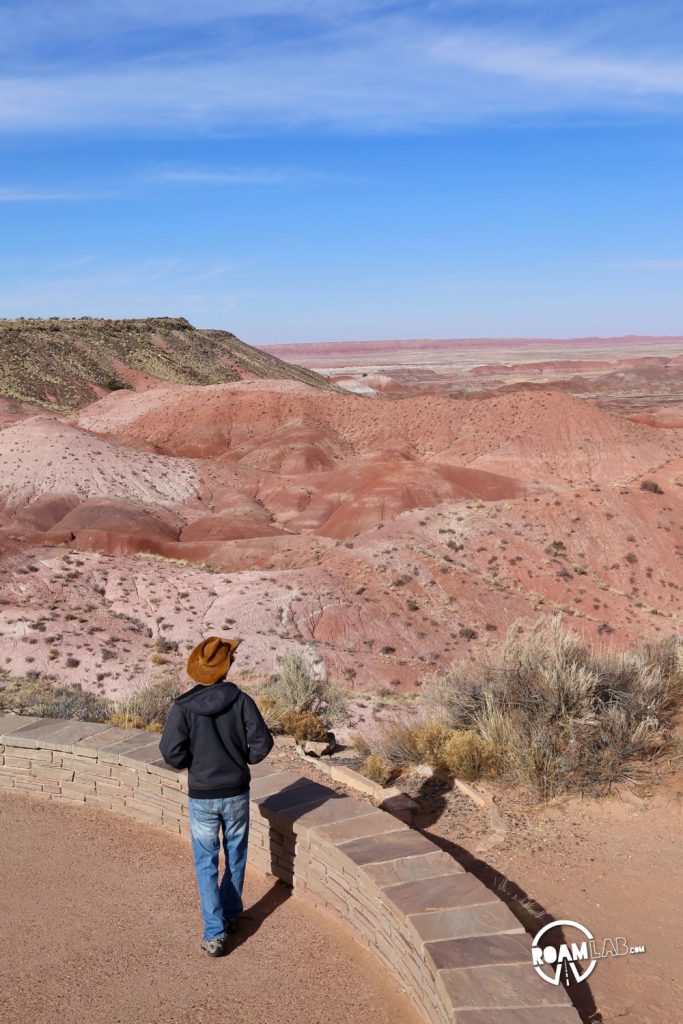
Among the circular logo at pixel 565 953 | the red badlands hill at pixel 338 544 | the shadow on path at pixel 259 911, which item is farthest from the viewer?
the red badlands hill at pixel 338 544

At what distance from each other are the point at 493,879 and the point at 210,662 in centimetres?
272

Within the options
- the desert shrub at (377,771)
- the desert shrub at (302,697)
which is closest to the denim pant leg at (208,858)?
the desert shrub at (377,771)

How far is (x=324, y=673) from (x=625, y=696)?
12.4m

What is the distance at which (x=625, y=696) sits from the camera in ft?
29.4

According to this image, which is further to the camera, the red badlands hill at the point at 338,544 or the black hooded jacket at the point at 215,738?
the red badlands hill at the point at 338,544

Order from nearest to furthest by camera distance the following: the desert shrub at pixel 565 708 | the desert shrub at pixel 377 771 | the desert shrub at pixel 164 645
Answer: the desert shrub at pixel 565 708 < the desert shrub at pixel 377 771 < the desert shrub at pixel 164 645

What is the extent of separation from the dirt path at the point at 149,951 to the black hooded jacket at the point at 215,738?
1041 mm

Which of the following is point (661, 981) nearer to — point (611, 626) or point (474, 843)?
point (474, 843)

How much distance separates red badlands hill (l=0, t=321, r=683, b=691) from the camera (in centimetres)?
2322

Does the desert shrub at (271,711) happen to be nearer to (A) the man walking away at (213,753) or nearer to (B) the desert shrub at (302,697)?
(B) the desert shrub at (302,697)

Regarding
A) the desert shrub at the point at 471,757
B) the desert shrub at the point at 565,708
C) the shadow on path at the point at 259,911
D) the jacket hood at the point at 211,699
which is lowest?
the shadow on path at the point at 259,911

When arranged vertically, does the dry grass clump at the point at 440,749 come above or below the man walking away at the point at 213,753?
below

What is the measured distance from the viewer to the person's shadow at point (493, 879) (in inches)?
210

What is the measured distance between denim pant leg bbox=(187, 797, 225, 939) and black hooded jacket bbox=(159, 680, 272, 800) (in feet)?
0.37
